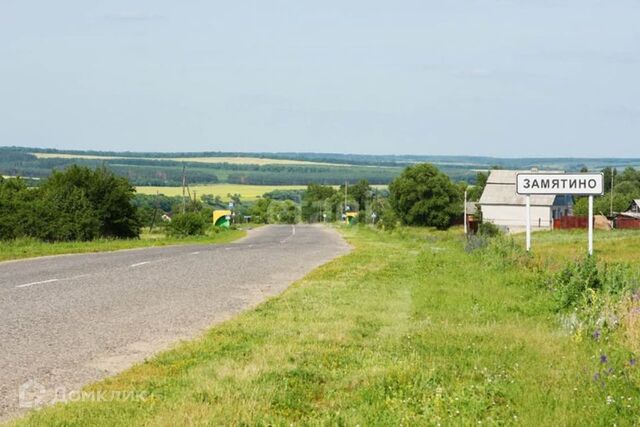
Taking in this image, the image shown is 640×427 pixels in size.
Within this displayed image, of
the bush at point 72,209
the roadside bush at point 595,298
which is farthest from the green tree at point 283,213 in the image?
the roadside bush at point 595,298

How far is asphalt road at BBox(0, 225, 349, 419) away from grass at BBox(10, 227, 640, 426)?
1.93 feet

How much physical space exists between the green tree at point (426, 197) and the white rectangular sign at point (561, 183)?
98.2 metres

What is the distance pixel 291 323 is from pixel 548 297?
471cm

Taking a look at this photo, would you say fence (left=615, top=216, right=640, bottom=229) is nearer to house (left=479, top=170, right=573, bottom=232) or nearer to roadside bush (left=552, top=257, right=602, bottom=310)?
house (left=479, top=170, right=573, bottom=232)

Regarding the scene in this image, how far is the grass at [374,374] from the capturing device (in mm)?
6863

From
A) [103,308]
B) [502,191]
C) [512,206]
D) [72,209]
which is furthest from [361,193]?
[103,308]

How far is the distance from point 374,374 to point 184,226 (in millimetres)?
52533

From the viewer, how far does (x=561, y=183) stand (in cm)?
2016

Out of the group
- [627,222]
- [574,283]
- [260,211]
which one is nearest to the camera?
[574,283]

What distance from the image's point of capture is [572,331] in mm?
10789

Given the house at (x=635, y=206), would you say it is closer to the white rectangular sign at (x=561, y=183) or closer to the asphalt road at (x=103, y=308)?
the asphalt road at (x=103, y=308)

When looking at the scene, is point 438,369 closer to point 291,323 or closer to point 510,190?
point 291,323

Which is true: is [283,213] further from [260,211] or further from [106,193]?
[106,193]

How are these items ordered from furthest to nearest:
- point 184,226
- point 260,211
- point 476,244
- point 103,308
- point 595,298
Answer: point 260,211
point 184,226
point 476,244
point 103,308
point 595,298
